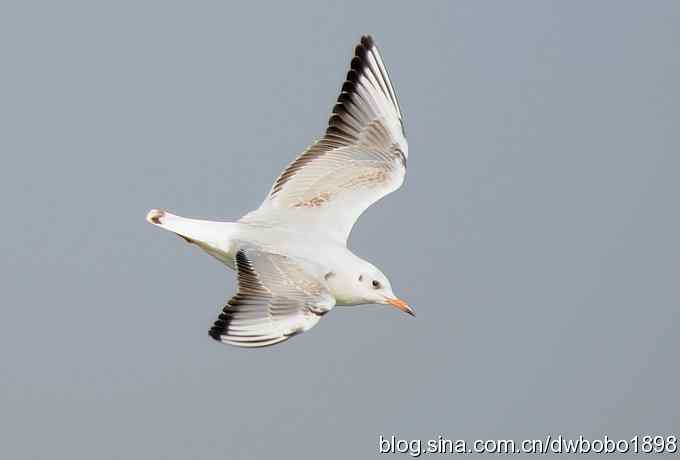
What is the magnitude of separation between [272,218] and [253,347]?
2617 mm

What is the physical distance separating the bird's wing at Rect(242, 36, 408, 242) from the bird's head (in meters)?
0.76

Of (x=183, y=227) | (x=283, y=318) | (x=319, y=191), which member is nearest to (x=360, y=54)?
(x=319, y=191)

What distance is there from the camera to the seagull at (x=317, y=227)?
39.4 ft

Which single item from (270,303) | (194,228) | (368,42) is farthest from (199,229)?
(368,42)

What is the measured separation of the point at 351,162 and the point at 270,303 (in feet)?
9.49

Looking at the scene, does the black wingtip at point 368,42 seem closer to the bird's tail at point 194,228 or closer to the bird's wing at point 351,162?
the bird's wing at point 351,162

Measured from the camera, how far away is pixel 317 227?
13.8 meters

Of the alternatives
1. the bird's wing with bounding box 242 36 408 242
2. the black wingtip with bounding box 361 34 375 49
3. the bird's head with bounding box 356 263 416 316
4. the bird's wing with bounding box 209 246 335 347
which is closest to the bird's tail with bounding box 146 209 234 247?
the bird's wing with bounding box 242 36 408 242

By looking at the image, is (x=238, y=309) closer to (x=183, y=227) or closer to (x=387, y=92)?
(x=183, y=227)

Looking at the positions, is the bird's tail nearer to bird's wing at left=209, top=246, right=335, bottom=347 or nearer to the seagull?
the seagull

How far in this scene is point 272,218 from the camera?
13852 mm

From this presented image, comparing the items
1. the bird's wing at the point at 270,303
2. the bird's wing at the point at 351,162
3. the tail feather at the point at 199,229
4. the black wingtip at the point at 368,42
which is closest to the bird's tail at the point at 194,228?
the tail feather at the point at 199,229

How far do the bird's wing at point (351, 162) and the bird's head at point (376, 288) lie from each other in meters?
0.76

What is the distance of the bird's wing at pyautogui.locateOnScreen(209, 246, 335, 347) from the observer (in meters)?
11.7
